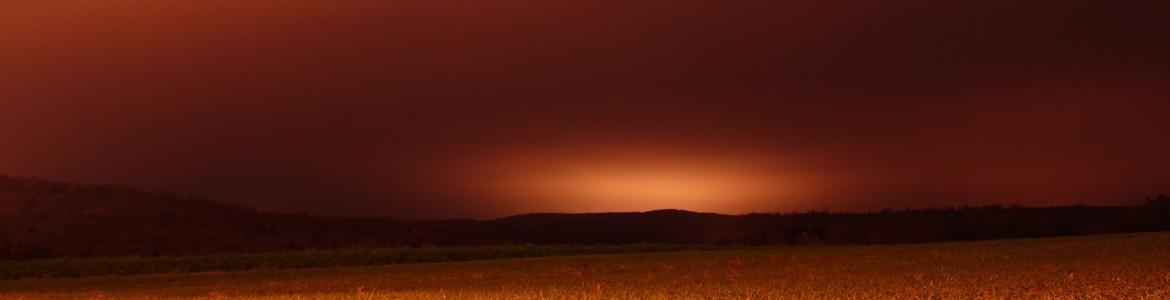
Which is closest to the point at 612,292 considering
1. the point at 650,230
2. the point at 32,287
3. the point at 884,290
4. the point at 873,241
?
the point at 884,290

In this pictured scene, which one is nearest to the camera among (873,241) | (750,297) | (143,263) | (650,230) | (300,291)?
(750,297)

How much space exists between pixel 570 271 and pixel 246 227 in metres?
42.8

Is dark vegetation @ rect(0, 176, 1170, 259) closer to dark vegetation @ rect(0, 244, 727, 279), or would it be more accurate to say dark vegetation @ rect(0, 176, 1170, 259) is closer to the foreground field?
dark vegetation @ rect(0, 244, 727, 279)

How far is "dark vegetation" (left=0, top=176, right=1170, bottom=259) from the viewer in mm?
51156

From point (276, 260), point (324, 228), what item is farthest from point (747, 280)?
point (324, 228)

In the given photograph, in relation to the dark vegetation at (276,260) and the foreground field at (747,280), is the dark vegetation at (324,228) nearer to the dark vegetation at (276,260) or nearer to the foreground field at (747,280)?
the dark vegetation at (276,260)

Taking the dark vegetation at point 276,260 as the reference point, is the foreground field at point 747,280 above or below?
below

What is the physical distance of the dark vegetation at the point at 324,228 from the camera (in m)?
51.2

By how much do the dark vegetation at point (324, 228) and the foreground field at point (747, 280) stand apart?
21779 mm

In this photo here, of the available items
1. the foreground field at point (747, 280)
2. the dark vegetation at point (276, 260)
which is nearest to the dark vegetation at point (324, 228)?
the dark vegetation at point (276, 260)

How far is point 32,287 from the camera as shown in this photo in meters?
26.5

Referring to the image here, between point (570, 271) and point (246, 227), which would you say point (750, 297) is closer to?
point (570, 271)

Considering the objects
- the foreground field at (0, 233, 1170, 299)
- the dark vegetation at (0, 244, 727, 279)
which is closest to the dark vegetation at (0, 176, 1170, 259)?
the dark vegetation at (0, 244, 727, 279)

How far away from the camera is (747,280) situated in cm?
1969
